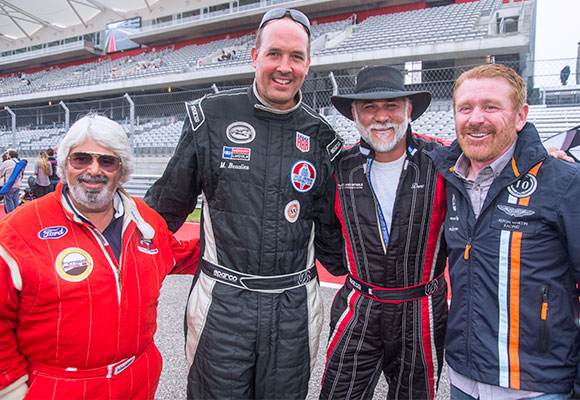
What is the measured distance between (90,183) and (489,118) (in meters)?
1.67

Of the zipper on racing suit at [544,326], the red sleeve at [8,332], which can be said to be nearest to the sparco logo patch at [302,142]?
the zipper on racing suit at [544,326]

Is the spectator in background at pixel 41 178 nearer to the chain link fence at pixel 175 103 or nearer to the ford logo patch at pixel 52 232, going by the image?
the chain link fence at pixel 175 103

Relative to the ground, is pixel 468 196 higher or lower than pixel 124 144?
lower

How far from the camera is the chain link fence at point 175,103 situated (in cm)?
938

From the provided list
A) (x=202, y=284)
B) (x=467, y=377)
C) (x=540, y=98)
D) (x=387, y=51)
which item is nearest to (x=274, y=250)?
(x=202, y=284)

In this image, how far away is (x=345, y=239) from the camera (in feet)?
6.90

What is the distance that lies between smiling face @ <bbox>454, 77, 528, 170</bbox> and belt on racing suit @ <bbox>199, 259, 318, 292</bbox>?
3.19 ft

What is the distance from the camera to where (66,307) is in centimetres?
140

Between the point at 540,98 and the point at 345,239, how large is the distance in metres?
11.9

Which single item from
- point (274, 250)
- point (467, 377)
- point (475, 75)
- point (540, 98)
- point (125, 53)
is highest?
point (125, 53)

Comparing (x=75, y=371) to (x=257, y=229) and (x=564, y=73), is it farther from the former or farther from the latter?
(x=564, y=73)

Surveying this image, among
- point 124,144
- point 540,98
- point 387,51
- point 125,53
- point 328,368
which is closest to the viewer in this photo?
point 124,144

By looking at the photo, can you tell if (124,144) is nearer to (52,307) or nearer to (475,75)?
(52,307)

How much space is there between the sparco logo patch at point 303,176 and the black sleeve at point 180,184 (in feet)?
1.60
